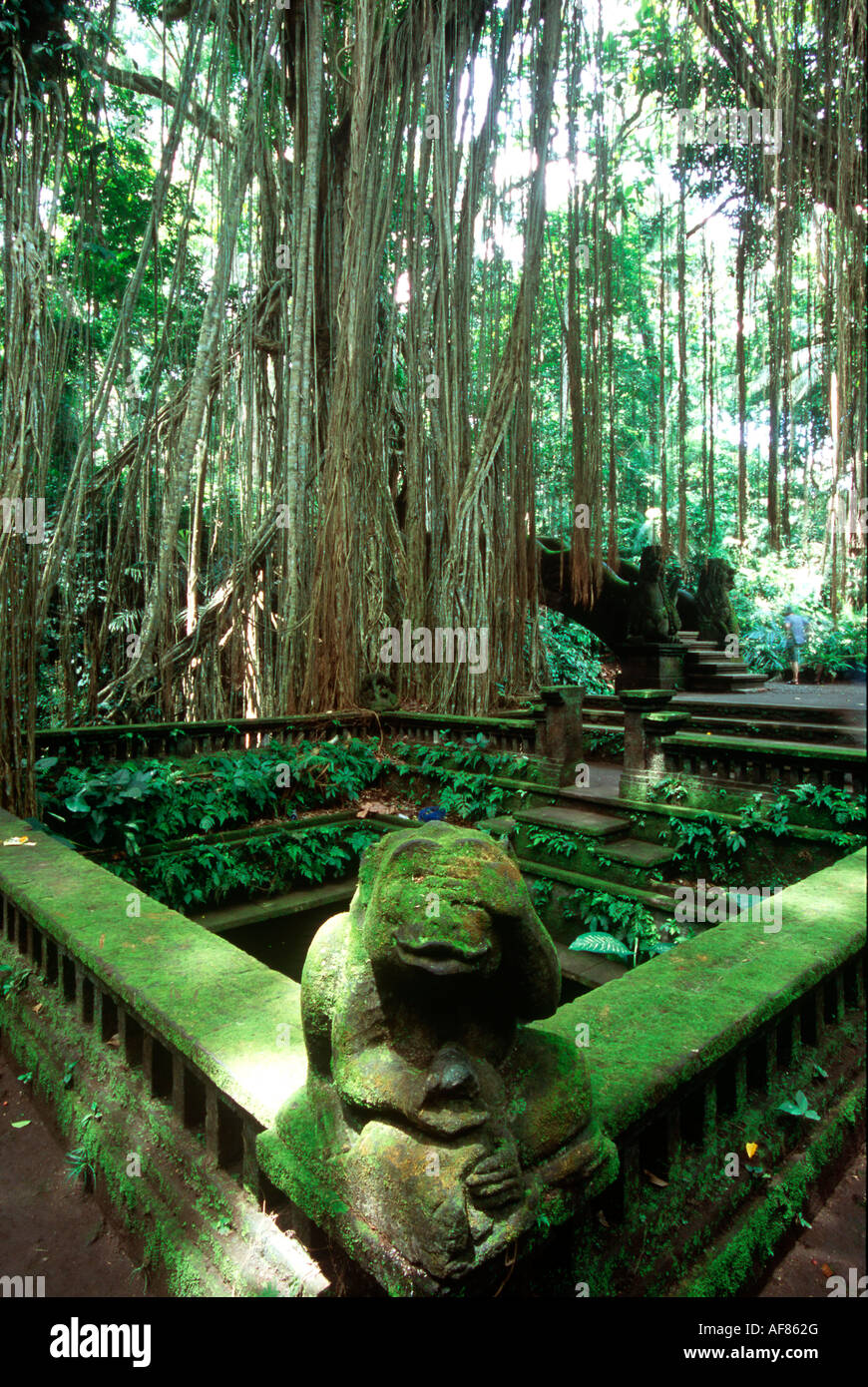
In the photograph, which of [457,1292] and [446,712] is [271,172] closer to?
[446,712]

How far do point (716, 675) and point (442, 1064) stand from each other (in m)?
8.74

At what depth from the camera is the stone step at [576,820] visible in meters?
4.78

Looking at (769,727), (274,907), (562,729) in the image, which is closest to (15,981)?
(274,907)

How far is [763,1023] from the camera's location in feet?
5.28

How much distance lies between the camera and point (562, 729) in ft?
17.6

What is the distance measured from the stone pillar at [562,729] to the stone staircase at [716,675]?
4187 millimetres

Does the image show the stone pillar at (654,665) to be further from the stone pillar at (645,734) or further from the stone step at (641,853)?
the stone step at (641,853)

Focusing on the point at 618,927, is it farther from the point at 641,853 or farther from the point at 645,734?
the point at 645,734

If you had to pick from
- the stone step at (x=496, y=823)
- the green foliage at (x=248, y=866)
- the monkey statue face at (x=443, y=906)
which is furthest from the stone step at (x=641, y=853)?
the monkey statue face at (x=443, y=906)

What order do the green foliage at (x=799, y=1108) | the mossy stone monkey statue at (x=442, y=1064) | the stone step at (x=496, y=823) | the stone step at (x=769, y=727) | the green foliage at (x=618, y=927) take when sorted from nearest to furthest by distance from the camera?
the mossy stone monkey statue at (x=442, y=1064)
the green foliage at (x=799, y=1108)
the green foliage at (x=618, y=927)
the stone step at (x=769, y=727)
the stone step at (x=496, y=823)

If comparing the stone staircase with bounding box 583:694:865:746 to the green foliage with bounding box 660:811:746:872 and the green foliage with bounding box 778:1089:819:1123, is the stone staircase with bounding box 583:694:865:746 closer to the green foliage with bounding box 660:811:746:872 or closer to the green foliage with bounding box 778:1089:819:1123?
the green foliage with bounding box 660:811:746:872

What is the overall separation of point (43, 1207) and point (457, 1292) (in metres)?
1.32
